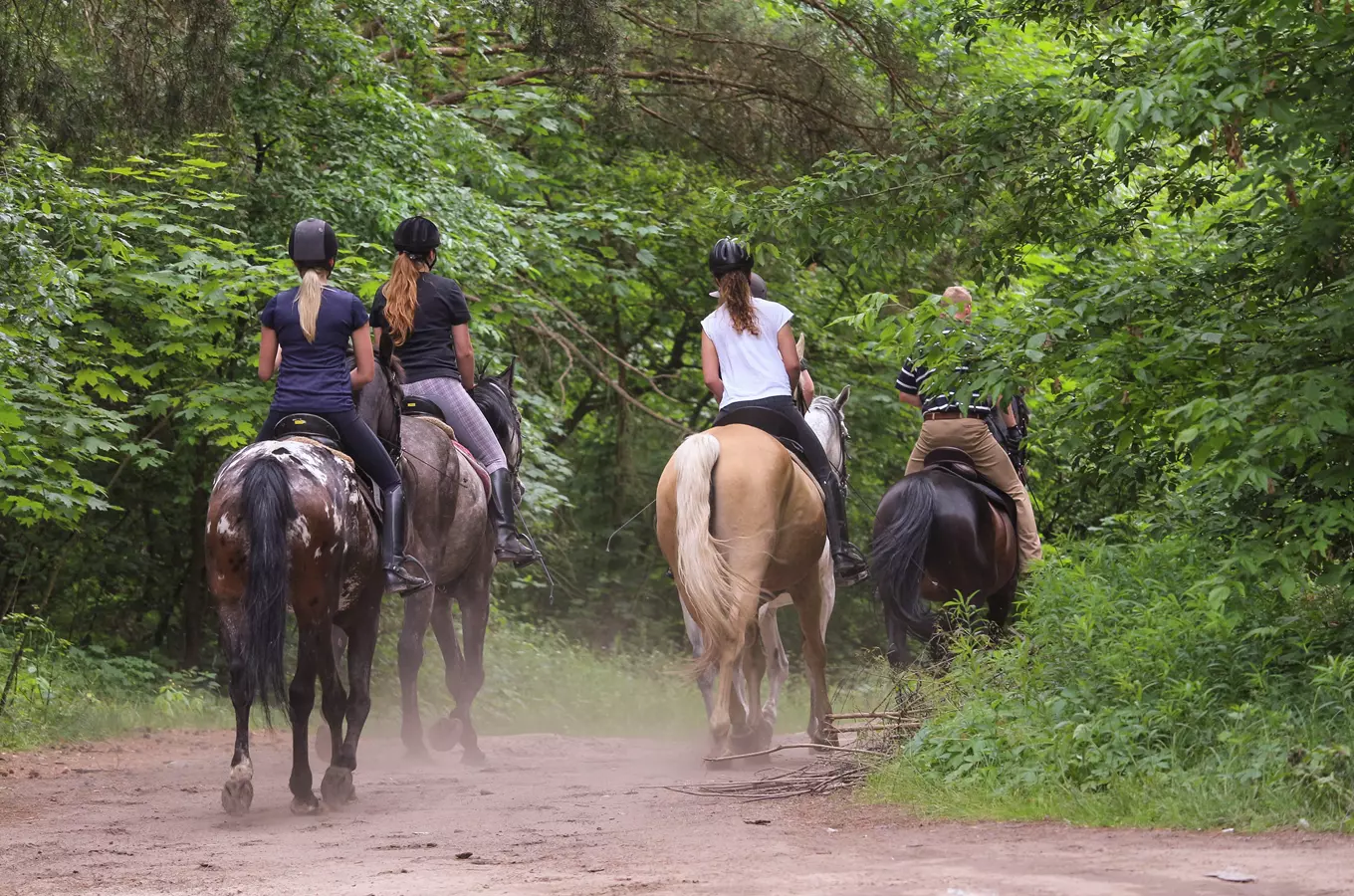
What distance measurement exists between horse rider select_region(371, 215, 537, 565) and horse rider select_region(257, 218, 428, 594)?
123 centimetres

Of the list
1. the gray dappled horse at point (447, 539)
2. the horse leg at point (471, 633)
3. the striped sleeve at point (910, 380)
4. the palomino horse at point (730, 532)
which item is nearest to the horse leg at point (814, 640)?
the palomino horse at point (730, 532)

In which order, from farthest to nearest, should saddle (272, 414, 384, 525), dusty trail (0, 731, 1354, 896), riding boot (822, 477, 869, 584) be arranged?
riding boot (822, 477, 869, 584), saddle (272, 414, 384, 525), dusty trail (0, 731, 1354, 896)

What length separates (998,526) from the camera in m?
10.5

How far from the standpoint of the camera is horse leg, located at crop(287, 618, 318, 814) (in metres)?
8.05

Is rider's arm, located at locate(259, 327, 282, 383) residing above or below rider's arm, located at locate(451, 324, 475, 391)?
below

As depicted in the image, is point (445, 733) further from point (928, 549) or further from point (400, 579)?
point (928, 549)

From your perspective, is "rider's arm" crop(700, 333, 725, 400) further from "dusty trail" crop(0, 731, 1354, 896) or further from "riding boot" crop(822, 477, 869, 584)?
"dusty trail" crop(0, 731, 1354, 896)

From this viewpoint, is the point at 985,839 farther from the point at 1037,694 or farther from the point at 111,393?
the point at 111,393

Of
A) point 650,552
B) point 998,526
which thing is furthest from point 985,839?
point 650,552

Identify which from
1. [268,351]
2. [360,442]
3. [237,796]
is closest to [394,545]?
[360,442]

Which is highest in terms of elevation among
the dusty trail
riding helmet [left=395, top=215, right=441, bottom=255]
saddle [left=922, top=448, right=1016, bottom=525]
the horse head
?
riding helmet [left=395, top=215, right=441, bottom=255]

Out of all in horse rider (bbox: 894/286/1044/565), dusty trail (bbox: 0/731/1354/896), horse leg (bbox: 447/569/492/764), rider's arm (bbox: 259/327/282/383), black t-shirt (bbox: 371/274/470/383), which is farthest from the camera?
horse leg (bbox: 447/569/492/764)

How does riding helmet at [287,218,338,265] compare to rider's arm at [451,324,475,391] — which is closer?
riding helmet at [287,218,338,265]

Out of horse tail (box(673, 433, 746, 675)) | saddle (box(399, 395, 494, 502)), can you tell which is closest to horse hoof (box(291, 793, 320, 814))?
horse tail (box(673, 433, 746, 675))
